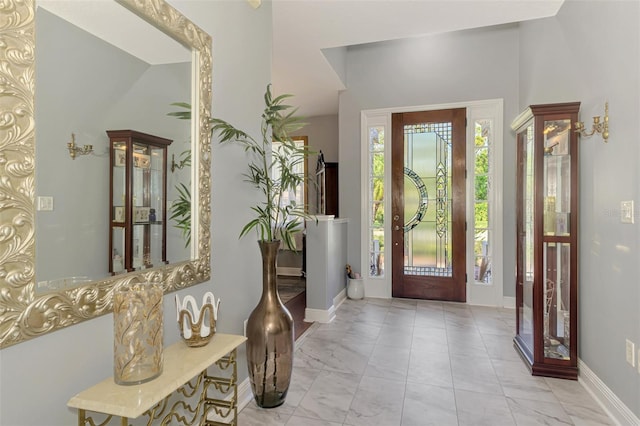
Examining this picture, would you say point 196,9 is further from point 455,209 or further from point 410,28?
point 455,209

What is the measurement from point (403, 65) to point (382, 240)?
2.44 meters

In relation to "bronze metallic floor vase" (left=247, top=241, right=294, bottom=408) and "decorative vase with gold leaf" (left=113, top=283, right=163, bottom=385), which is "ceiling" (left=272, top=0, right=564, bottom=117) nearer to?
"bronze metallic floor vase" (left=247, top=241, right=294, bottom=408)

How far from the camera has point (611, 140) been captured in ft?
7.09

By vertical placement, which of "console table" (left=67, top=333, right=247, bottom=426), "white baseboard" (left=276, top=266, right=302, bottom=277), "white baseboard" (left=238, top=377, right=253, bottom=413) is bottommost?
"white baseboard" (left=238, top=377, right=253, bottom=413)

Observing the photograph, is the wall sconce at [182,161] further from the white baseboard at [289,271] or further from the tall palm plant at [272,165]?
the white baseboard at [289,271]

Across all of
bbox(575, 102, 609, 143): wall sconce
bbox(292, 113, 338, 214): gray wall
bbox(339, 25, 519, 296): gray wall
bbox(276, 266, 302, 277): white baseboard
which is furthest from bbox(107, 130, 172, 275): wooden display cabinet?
bbox(276, 266, 302, 277): white baseboard

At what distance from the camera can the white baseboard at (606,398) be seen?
194 centimetres

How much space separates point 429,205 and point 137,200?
3.95 meters

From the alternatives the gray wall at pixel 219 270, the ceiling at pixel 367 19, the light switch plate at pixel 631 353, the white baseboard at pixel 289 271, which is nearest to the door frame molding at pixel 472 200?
the ceiling at pixel 367 19

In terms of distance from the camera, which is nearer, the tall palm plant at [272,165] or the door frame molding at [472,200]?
the tall palm plant at [272,165]

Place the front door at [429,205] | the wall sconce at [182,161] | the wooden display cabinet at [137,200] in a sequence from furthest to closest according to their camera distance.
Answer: the front door at [429,205] → the wall sconce at [182,161] → the wooden display cabinet at [137,200]

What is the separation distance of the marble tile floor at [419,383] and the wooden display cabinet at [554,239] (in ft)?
0.71

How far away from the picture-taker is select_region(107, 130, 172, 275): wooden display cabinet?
1365mm

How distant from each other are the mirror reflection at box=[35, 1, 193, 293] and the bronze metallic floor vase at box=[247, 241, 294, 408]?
70 centimetres
